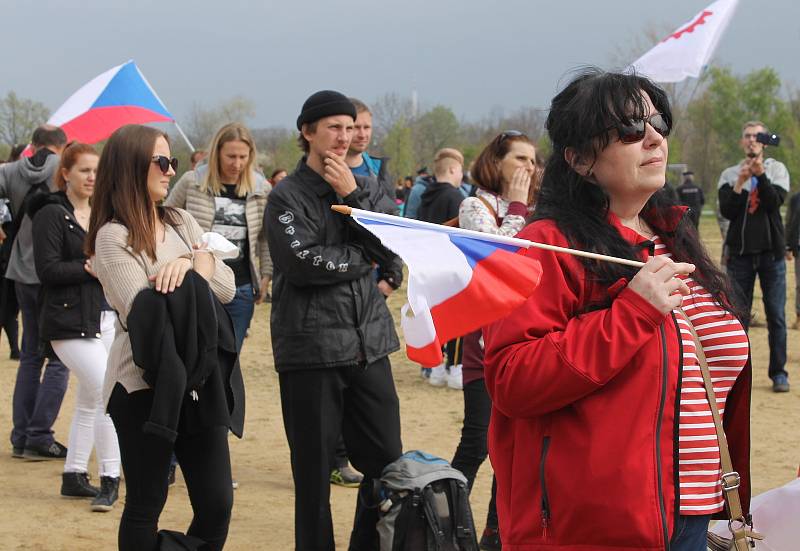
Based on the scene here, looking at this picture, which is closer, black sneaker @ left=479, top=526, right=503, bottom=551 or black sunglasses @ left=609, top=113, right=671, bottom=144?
black sunglasses @ left=609, top=113, right=671, bottom=144

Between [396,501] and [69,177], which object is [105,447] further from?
[396,501]

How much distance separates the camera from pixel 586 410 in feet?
7.68

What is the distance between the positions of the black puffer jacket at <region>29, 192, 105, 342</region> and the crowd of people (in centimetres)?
1

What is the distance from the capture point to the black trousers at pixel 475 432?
4.98 metres

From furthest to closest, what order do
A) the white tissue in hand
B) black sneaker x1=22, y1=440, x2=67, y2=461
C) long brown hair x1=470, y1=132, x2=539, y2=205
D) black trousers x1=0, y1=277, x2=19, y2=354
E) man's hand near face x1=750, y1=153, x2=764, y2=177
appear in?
1. man's hand near face x1=750, y1=153, x2=764, y2=177
2. black trousers x1=0, y1=277, x2=19, y2=354
3. black sneaker x1=22, y1=440, x2=67, y2=461
4. long brown hair x1=470, y1=132, x2=539, y2=205
5. the white tissue in hand

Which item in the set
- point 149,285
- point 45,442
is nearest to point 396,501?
point 149,285

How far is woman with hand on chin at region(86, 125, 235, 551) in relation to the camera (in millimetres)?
3910

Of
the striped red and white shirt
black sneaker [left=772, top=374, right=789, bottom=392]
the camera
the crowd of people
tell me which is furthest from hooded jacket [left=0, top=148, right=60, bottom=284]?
black sneaker [left=772, top=374, right=789, bottom=392]

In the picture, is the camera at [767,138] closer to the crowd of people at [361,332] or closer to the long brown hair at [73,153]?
the crowd of people at [361,332]

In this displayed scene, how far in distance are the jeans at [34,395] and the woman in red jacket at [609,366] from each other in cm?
502

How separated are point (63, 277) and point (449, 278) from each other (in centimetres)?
414

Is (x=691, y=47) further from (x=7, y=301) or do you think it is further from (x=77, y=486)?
(x=77, y=486)

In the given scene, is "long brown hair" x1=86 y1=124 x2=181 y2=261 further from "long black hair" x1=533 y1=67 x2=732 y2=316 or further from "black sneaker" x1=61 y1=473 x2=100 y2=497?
"black sneaker" x1=61 y1=473 x2=100 y2=497

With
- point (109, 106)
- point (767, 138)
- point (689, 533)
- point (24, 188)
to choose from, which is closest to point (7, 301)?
point (24, 188)
